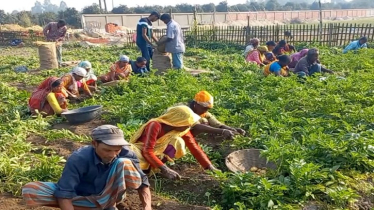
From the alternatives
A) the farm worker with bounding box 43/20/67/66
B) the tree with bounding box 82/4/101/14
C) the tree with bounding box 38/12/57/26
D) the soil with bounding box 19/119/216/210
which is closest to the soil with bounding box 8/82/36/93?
the farm worker with bounding box 43/20/67/66

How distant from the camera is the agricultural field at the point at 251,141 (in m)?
3.15

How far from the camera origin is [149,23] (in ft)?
32.2

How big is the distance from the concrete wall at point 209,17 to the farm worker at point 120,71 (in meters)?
11.1

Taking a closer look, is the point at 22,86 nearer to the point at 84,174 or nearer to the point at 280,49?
the point at 280,49

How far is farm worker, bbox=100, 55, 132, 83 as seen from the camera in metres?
8.16

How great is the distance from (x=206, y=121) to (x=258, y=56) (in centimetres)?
597

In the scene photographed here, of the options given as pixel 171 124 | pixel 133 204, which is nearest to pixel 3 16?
pixel 171 124

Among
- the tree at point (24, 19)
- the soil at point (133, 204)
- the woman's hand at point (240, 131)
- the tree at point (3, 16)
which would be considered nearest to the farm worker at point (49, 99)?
the soil at point (133, 204)

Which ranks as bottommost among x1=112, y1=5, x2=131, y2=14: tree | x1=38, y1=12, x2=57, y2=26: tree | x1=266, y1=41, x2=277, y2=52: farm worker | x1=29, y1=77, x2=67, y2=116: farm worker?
x1=29, y1=77, x2=67, y2=116: farm worker

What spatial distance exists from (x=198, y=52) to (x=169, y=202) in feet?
39.6

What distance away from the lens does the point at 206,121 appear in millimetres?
4617

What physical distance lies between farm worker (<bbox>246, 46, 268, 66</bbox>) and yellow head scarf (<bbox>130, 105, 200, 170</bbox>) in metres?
6.78

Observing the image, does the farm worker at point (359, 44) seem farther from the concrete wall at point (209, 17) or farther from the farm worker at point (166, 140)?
the farm worker at point (166, 140)

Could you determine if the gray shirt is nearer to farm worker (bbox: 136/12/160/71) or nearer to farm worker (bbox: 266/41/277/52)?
farm worker (bbox: 136/12/160/71)
